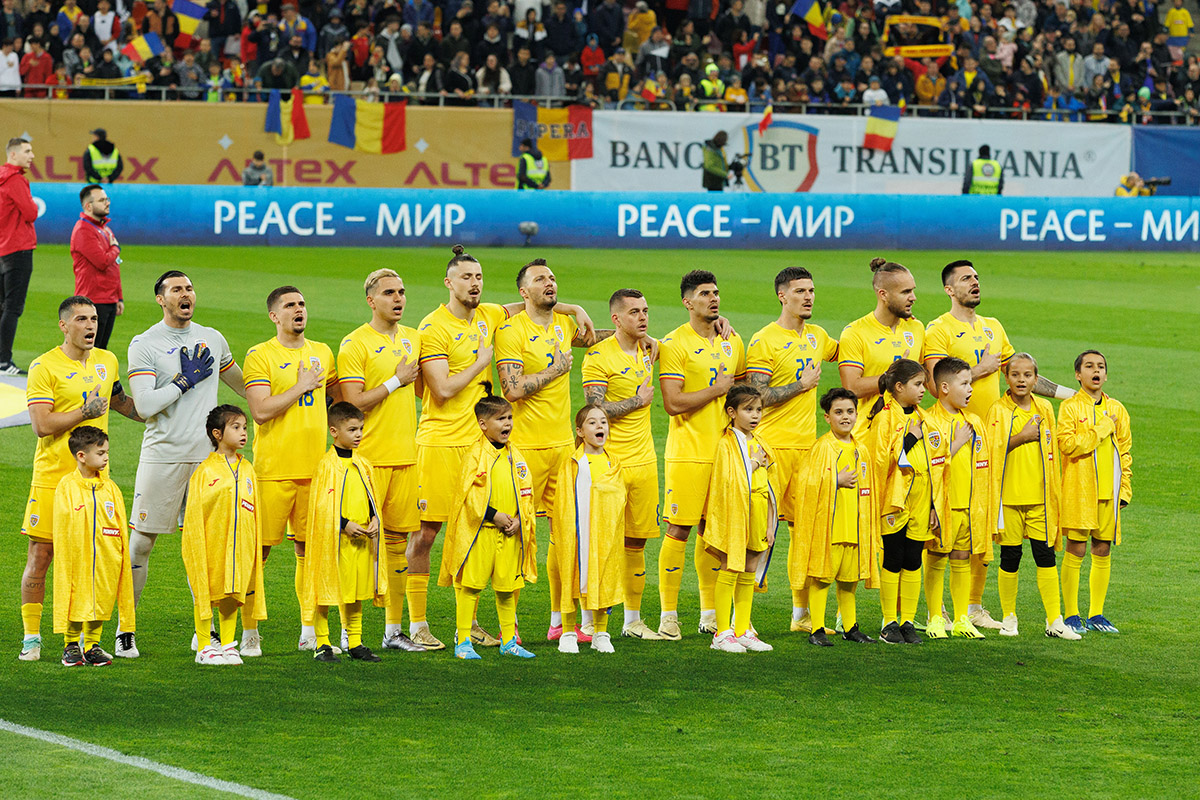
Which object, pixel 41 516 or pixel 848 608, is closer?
pixel 41 516

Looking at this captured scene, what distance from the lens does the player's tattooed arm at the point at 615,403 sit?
8.90 metres

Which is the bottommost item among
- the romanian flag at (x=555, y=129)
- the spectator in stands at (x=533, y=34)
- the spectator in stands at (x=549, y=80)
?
the romanian flag at (x=555, y=129)

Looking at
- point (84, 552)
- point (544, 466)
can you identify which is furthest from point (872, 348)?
point (84, 552)

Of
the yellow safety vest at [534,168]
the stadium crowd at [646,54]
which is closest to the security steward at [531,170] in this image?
the yellow safety vest at [534,168]

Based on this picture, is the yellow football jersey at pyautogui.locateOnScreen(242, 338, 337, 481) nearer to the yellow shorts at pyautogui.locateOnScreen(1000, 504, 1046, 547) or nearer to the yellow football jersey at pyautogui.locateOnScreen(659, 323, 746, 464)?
the yellow football jersey at pyautogui.locateOnScreen(659, 323, 746, 464)

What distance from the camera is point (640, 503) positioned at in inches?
352

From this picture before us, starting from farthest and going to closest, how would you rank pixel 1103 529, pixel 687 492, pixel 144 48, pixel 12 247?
pixel 144 48 → pixel 12 247 → pixel 1103 529 → pixel 687 492

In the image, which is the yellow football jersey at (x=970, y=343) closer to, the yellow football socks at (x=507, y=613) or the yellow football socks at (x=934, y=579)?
the yellow football socks at (x=934, y=579)

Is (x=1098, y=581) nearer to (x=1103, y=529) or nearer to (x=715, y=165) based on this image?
(x=1103, y=529)

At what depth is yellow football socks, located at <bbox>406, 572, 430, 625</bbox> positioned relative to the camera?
8.73 m

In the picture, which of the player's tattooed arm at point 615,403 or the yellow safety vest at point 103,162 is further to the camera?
the yellow safety vest at point 103,162

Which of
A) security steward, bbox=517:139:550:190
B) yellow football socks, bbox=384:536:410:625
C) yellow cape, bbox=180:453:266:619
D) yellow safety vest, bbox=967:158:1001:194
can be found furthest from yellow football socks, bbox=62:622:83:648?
yellow safety vest, bbox=967:158:1001:194

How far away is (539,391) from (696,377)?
35.2 inches

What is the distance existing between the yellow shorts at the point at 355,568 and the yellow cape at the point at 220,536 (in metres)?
0.43
